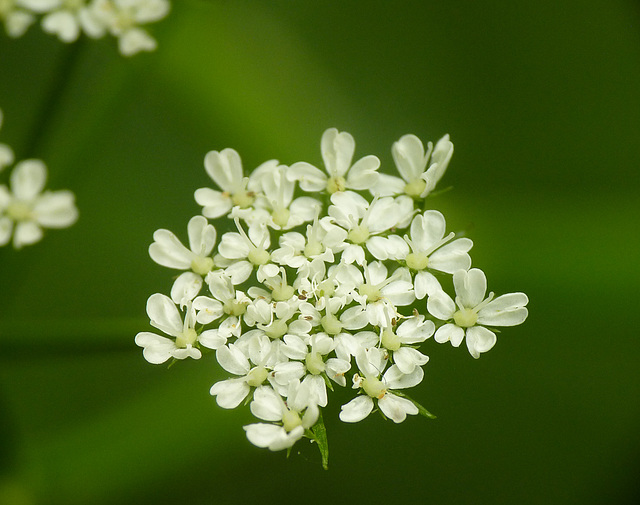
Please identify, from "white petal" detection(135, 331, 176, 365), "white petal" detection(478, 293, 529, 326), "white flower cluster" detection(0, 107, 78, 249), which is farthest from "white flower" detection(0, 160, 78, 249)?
"white petal" detection(478, 293, 529, 326)

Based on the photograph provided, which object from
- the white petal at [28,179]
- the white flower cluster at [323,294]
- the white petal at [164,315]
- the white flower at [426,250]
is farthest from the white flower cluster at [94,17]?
the white flower at [426,250]

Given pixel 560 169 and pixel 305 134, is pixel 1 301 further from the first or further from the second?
pixel 560 169

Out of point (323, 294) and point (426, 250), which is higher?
point (426, 250)

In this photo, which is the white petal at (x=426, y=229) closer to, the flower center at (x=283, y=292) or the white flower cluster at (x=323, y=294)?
the white flower cluster at (x=323, y=294)

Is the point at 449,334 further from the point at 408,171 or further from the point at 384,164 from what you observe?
the point at 384,164

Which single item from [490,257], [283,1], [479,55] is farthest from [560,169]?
[283,1]

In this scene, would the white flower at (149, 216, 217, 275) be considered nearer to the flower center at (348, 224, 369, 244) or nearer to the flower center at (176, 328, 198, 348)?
the flower center at (176, 328, 198, 348)

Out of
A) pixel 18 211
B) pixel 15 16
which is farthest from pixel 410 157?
pixel 15 16
